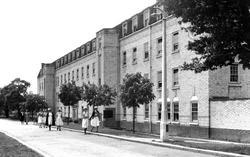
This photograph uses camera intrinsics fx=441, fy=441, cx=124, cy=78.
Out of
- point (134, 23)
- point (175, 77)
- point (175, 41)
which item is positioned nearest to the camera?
point (175, 41)

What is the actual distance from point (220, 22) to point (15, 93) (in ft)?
309

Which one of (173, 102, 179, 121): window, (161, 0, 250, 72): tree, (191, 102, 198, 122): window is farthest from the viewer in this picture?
(173, 102, 179, 121): window

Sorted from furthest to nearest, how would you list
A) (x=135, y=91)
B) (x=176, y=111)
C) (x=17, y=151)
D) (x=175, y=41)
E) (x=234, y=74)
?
(x=175, y=41) < (x=176, y=111) < (x=135, y=91) < (x=234, y=74) < (x=17, y=151)

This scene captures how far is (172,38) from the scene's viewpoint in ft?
111

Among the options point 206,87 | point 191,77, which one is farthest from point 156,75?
point 206,87

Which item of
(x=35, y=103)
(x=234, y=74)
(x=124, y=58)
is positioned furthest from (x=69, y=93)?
(x=35, y=103)

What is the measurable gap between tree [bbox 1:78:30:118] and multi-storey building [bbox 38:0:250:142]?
46.9m

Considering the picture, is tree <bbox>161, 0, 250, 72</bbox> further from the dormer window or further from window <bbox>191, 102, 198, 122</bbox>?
the dormer window

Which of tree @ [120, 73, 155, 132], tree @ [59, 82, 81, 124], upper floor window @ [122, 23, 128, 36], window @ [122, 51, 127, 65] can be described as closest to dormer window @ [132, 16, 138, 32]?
upper floor window @ [122, 23, 128, 36]

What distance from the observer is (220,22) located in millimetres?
14398

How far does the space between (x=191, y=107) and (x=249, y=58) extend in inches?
639

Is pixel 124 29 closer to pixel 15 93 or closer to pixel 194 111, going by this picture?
pixel 194 111

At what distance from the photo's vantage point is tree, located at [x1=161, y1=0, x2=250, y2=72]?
45.9 feet

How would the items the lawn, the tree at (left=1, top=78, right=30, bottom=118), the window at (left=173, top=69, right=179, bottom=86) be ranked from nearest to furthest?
1. the lawn
2. the window at (left=173, top=69, right=179, bottom=86)
3. the tree at (left=1, top=78, right=30, bottom=118)
